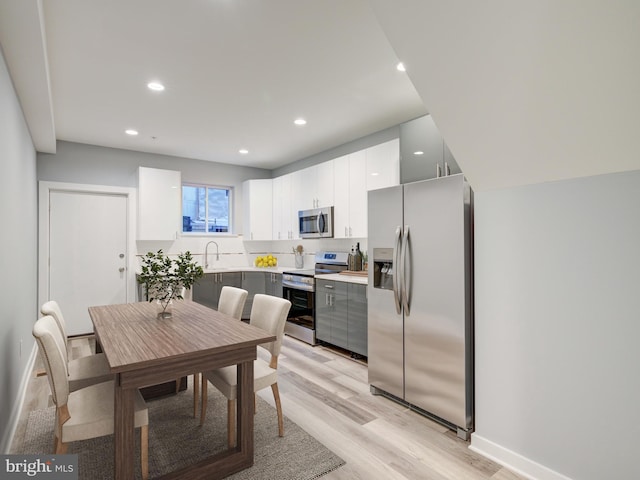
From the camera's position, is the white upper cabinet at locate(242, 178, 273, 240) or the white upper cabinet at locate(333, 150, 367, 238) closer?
the white upper cabinet at locate(333, 150, 367, 238)

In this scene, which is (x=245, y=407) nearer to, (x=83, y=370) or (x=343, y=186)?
(x=83, y=370)

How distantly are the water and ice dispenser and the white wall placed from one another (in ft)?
2.69

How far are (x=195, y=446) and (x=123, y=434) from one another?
720 millimetres

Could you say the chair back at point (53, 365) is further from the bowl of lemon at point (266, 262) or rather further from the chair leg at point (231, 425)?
the bowl of lemon at point (266, 262)

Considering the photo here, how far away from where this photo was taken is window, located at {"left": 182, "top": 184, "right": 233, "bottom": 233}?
566 cm

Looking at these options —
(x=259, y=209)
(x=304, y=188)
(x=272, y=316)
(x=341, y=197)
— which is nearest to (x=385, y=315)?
(x=272, y=316)

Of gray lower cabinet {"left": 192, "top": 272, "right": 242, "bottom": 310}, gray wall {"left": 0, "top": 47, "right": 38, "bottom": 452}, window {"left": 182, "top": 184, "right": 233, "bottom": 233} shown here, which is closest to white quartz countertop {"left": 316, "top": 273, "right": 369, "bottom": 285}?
gray lower cabinet {"left": 192, "top": 272, "right": 242, "bottom": 310}

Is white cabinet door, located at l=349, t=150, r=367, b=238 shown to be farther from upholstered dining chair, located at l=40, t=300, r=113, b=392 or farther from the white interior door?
the white interior door

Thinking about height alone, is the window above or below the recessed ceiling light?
below

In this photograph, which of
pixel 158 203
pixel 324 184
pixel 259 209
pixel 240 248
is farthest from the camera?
pixel 240 248

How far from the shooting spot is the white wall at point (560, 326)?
162 cm

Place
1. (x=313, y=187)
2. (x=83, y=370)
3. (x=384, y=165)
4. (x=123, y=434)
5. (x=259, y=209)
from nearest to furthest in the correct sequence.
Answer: (x=123, y=434) < (x=83, y=370) < (x=384, y=165) < (x=313, y=187) < (x=259, y=209)

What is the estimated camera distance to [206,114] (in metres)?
3.69

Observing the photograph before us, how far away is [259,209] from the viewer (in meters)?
5.83
